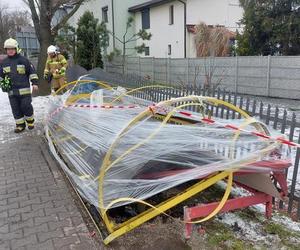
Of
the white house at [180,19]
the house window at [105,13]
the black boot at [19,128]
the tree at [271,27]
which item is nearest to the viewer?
the black boot at [19,128]

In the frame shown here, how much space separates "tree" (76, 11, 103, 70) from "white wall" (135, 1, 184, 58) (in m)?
6.52

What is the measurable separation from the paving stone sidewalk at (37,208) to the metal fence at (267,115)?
2.02 m

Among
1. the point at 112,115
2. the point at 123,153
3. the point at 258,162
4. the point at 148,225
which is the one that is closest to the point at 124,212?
the point at 148,225

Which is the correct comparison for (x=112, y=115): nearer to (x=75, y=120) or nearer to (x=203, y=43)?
(x=75, y=120)

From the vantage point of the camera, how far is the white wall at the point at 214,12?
79.5ft

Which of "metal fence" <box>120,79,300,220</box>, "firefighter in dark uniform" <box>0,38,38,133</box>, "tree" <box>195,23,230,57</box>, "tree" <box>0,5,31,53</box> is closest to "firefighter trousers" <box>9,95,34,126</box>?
"firefighter in dark uniform" <box>0,38,38,133</box>

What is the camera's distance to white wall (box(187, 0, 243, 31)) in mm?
24234

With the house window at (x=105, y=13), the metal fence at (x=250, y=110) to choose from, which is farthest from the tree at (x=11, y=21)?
the metal fence at (x=250, y=110)

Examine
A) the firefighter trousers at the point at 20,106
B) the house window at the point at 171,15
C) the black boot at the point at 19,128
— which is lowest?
the black boot at the point at 19,128

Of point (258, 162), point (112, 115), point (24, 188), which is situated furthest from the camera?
point (24, 188)

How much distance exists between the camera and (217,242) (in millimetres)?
3172

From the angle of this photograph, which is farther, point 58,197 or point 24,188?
point 24,188

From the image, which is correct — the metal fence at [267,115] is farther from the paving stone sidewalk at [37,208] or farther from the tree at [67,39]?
the tree at [67,39]

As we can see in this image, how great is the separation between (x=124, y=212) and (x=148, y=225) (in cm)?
31
